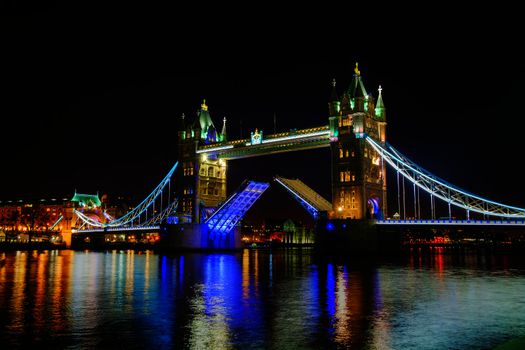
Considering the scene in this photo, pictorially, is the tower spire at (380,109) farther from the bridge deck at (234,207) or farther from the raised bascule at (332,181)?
the bridge deck at (234,207)

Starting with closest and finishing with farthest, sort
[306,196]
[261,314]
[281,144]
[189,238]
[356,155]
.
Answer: [261,314]
[356,155]
[306,196]
[281,144]
[189,238]

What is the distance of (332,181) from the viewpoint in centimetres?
5691

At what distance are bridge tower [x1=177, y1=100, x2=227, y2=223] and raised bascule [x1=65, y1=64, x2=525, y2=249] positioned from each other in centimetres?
13

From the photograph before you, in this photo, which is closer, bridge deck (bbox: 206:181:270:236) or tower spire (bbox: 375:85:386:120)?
tower spire (bbox: 375:85:386:120)

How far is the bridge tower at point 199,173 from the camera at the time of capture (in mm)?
72875

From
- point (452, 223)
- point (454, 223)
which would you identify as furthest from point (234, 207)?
point (454, 223)

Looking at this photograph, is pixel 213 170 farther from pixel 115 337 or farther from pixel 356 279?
pixel 115 337

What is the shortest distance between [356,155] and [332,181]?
4000 millimetres

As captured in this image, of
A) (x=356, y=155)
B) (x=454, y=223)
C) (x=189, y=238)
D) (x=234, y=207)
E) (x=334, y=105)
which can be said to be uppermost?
(x=334, y=105)

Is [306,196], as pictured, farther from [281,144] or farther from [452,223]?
[452,223]

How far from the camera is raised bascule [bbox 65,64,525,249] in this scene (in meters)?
53.0

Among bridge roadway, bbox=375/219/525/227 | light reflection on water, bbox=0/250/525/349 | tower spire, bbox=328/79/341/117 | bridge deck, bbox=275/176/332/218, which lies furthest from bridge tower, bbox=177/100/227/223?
light reflection on water, bbox=0/250/525/349

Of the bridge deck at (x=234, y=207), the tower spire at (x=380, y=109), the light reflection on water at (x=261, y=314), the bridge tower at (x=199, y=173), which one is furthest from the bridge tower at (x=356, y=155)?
the light reflection on water at (x=261, y=314)

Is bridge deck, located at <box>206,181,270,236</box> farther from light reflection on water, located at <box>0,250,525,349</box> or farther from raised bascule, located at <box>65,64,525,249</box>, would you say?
light reflection on water, located at <box>0,250,525,349</box>
